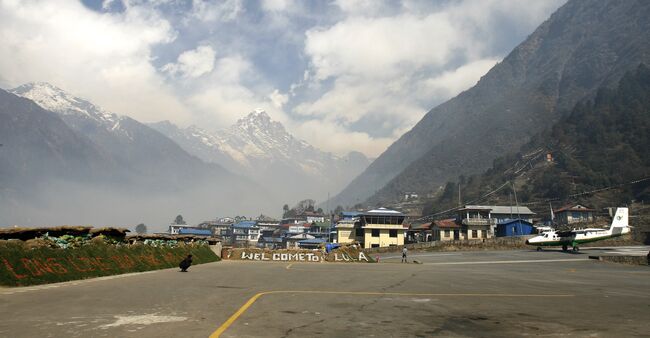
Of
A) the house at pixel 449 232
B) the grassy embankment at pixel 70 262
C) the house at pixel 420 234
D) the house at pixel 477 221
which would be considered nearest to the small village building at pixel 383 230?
the house at pixel 449 232

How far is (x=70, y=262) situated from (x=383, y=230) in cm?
8799

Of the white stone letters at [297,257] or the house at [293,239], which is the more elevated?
the house at [293,239]

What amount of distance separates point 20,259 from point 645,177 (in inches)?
7115

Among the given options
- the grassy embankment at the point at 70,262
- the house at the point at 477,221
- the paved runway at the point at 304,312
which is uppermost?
the house at the point at 477,221

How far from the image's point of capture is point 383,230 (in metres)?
105

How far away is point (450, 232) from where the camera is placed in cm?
11362

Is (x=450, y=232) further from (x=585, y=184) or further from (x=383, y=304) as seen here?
(x=383, y=304)

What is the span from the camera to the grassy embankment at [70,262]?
704 inches

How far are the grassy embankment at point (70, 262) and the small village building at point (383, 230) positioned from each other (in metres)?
74.5

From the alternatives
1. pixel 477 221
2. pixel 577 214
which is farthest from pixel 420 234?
pixel 577 214

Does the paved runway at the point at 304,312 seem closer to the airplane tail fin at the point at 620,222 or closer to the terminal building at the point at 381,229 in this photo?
the airplane tail fin at the point at 620,222

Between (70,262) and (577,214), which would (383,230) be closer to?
(577,214)

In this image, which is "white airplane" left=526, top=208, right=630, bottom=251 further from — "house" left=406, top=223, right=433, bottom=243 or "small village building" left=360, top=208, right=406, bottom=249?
"house" left=406, top=223, right=433, bottom=243

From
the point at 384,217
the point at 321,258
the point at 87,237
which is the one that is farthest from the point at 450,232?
the point at 87,237
